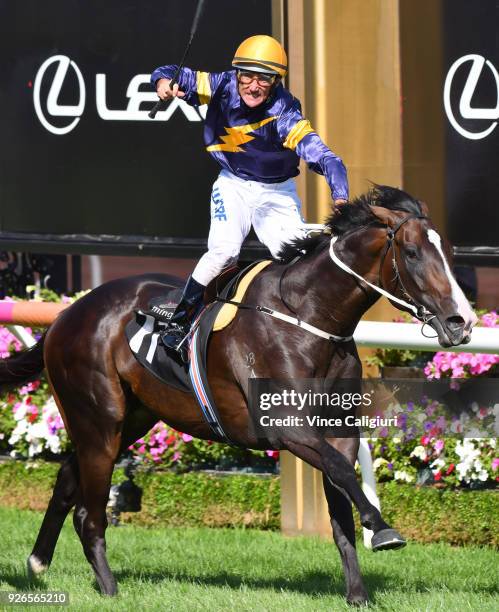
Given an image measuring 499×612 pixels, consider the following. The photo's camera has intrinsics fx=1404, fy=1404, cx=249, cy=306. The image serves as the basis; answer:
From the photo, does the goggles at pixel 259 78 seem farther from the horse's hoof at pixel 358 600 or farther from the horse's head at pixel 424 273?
the horse's hoof at pixel 358 600

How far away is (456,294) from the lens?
17.1ft

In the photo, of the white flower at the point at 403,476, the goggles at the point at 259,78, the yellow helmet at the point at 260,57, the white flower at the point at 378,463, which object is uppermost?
the yellow helmet at the point at 260,57

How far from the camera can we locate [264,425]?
18.4 ft

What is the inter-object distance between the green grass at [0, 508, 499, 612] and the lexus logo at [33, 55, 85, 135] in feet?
7.68

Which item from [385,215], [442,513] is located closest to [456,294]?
[385,215]

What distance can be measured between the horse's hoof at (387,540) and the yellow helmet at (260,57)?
1.93 metres

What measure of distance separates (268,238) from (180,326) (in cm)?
54

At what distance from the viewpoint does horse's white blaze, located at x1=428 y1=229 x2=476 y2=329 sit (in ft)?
16.9

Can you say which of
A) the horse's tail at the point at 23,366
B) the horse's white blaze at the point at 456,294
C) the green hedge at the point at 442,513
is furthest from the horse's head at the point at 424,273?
the horse's tail at the point at 23,366

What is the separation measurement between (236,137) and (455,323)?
136 cm

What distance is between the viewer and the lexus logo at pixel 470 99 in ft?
23.1

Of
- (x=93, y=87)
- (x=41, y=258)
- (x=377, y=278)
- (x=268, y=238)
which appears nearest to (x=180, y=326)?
(x=268, y=238)

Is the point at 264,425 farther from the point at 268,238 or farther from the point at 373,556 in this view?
the point at 373,556

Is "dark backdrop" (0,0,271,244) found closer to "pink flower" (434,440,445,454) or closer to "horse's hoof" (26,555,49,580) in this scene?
"pink flower" (434,440,445,454)
